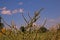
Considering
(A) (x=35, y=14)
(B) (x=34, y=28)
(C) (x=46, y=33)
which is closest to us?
(A) (x=35, y=14)

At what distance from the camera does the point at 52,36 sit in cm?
339

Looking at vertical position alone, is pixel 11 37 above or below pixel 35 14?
below

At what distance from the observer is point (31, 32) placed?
10.8 feet

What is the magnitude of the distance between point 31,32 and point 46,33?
12.8 inches

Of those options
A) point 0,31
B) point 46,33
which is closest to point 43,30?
point 46,33

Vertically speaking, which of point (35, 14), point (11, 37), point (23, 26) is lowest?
point (11, 37)

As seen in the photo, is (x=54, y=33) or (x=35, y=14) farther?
(x=54, y=33)

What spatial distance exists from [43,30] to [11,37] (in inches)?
17.8

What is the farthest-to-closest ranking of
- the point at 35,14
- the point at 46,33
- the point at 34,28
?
the point at 46,33, the point at 34,28, the point at 35,14

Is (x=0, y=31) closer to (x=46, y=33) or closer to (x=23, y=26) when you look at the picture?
(x=23, y=26)

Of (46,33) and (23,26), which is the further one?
(46,33)

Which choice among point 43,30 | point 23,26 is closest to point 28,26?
point 23,26

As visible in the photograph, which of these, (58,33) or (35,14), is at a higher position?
(35,14)

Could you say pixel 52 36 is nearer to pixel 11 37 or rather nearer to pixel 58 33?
pixel 58 33
